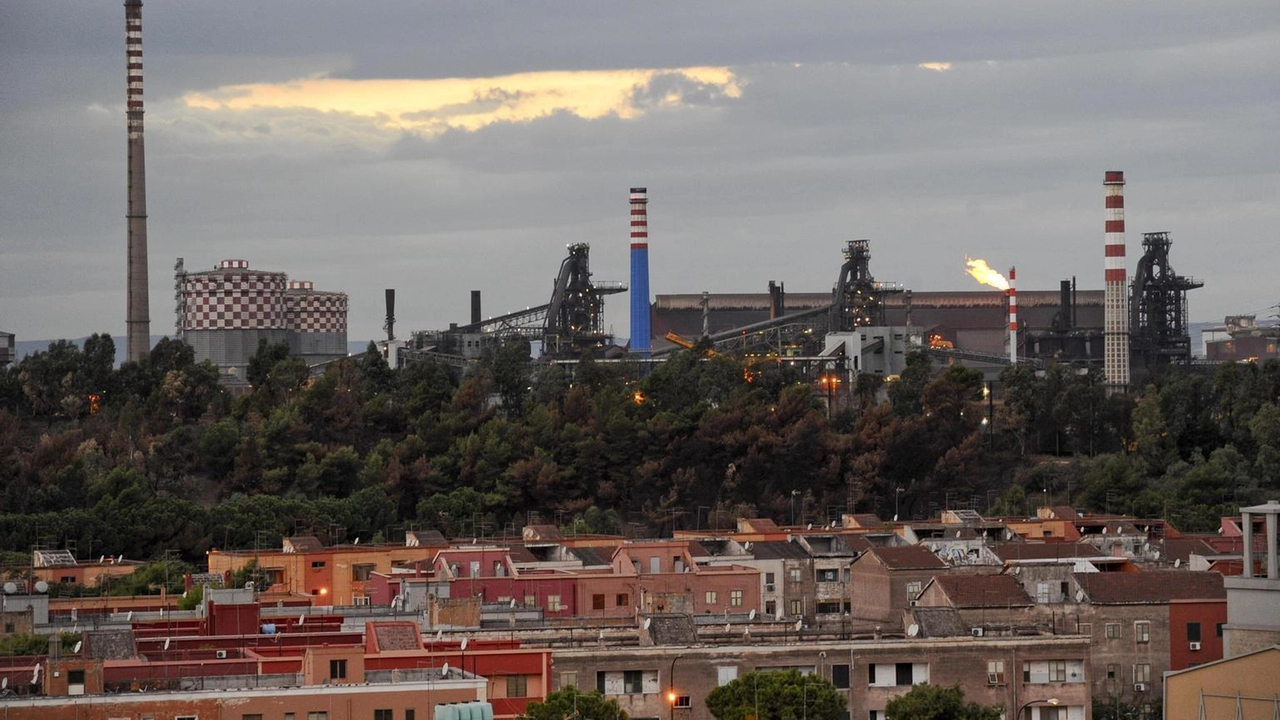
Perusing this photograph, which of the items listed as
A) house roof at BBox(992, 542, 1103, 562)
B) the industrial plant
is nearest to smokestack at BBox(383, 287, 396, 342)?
the industrial plant

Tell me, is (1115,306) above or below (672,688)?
above

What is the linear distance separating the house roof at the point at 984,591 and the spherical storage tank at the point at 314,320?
225 feet

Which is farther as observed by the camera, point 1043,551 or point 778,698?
point 1043,551

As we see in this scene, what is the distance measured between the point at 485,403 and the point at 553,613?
3620cm

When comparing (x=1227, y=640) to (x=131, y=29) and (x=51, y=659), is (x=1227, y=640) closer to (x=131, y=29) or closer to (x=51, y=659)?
(x=51, y=659)

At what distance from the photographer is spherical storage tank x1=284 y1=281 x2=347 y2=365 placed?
351ft

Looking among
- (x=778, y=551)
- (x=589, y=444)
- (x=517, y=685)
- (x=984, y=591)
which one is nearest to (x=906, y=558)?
(x=984, y=591)

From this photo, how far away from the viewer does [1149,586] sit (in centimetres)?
3900

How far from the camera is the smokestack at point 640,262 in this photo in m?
95.4

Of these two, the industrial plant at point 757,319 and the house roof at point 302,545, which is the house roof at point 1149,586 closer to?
the house roof at point 302,545

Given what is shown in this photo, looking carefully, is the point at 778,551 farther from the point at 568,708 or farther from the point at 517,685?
the point at 568,708

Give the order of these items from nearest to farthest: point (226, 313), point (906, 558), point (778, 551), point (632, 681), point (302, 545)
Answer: point (632, 681) → point (906, 558) → point (778, 551) → point (302, 545) → point (226, 313)

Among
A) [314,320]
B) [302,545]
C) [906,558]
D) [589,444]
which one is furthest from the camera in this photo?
[314,320]

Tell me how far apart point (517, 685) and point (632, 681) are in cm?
244
